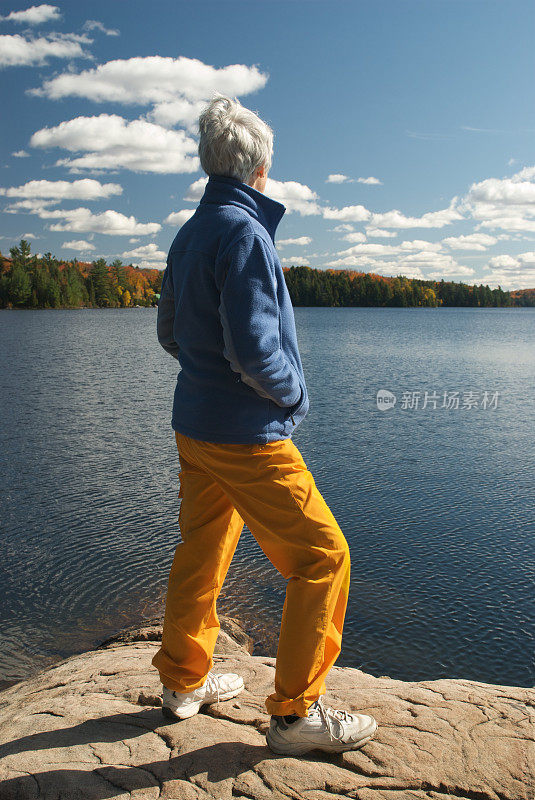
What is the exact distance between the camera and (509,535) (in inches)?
286

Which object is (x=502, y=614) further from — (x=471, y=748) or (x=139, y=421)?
(x=139, y=421)

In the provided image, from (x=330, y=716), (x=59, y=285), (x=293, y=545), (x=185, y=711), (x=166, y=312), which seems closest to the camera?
(x=293, y=545)

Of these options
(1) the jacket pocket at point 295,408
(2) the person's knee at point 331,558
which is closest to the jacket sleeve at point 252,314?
(1) the jacket pocket at point 295,408

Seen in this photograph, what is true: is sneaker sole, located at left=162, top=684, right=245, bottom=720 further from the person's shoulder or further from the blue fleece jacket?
the person's shoulder

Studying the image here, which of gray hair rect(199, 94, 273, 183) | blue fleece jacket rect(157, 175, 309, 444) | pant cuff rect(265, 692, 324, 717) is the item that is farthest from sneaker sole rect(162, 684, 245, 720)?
gray hair rect(199, 94, 273, 183)

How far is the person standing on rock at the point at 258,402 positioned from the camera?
2369mm

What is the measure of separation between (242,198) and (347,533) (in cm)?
549

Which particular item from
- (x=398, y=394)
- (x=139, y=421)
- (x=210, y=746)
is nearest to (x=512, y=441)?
(x=398, y=394)

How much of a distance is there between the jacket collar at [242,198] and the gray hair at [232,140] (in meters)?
0.04

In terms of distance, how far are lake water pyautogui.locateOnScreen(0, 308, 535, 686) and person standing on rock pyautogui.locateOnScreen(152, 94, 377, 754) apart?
2.73 metres

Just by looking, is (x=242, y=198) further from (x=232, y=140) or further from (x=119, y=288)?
(x=119, y=288)

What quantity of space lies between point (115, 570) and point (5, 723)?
337cm

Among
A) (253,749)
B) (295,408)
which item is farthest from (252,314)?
(253,749)

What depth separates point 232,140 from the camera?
7.98 feet
